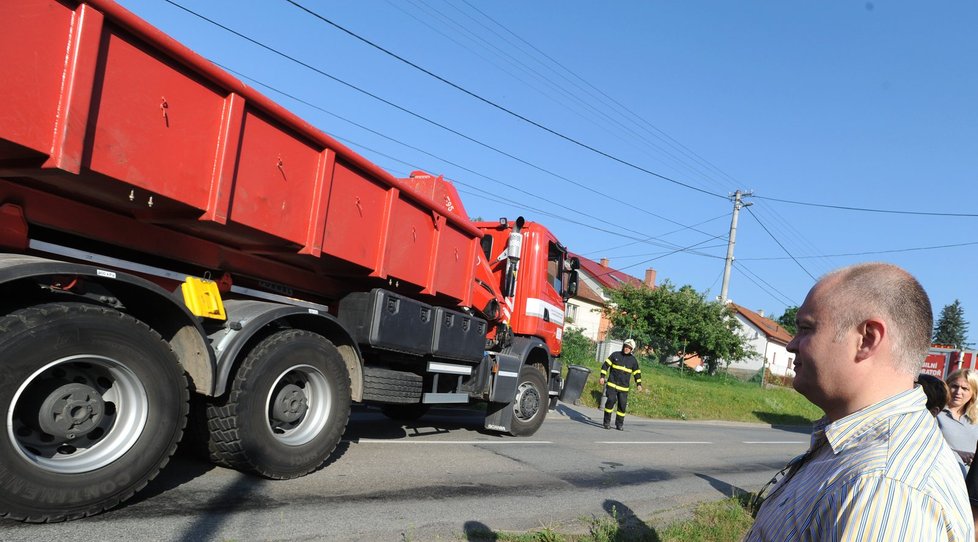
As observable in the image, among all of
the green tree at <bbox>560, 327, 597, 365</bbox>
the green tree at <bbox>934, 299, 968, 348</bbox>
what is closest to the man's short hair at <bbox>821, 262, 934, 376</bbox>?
the green tree at <bbox>560, 327, 597, 365</bbox>

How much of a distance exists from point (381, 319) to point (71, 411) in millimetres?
2696

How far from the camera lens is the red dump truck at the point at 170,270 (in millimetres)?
3328

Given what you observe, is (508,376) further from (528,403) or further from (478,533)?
(478,533)

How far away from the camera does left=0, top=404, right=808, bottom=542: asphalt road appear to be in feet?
12.8

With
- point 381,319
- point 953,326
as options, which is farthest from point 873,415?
point 953,326

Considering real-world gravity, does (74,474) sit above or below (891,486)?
below

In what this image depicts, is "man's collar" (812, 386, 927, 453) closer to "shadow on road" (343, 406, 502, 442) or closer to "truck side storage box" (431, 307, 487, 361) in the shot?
"truck side storage box" (431, 307, 487, 361)

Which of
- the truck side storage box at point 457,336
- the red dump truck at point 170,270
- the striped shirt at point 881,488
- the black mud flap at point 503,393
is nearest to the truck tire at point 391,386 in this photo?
the red dump truck at point 170,270

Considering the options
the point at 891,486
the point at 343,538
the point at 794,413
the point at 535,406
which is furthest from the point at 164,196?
the point at 794,413

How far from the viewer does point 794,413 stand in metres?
26.3

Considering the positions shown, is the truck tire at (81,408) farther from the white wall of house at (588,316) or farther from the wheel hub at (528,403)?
the white wall of house at (588,316)

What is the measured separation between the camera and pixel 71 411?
3617 millimetres

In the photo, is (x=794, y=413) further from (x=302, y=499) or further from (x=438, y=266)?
(x=302, y=499)

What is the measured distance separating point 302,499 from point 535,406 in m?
5.13
